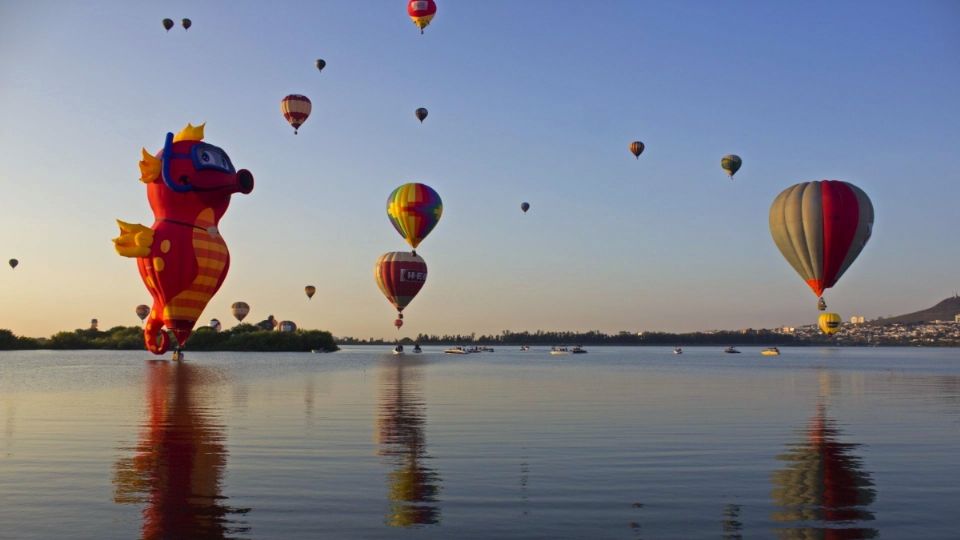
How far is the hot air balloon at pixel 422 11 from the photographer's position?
64812 mm

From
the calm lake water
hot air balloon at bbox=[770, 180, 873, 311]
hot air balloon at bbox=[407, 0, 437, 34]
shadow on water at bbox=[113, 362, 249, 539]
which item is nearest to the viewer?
shadow on water at bbox=[113, 362, 249, 539]

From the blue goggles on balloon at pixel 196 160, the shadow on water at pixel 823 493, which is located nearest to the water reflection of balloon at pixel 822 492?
the shadow on water at pixel 823 493

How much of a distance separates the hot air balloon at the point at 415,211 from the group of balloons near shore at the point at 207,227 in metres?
13.8

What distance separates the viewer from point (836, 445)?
20234mm

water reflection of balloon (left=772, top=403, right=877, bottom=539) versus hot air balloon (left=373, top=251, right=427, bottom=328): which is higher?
hot air balloon (left=373, top=251, right=427, bottom=328)

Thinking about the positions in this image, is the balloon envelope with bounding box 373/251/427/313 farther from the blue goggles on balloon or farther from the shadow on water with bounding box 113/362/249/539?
the shadow on water with bounding box 113/362/249/539

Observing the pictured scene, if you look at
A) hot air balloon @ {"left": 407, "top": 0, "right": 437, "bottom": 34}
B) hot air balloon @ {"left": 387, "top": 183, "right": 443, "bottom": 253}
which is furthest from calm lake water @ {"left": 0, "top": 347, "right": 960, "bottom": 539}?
hot air balloon @ {"left": 387, "top": 183, "right": 443, "bottom": 253}

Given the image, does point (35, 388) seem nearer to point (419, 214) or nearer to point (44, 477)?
point (44, 477)

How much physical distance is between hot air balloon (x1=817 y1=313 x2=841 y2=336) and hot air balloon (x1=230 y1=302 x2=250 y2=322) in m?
87.8

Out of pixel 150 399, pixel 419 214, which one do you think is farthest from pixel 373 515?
pixel 419 214

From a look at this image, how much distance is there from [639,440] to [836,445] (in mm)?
4220

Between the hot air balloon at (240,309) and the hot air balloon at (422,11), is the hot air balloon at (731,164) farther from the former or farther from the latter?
the hot air balloon at (240,309)

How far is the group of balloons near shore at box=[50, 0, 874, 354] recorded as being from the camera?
174ft

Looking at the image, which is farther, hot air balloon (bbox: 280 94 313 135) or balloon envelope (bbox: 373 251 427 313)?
balloon envelope (bbox: 373 251 427 313)
